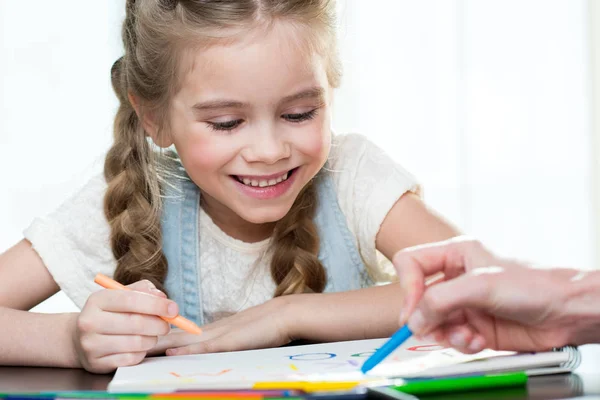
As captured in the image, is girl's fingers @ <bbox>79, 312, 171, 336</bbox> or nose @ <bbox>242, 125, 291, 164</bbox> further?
nose @ <bbox>242, 125, 291, 164</bbox>

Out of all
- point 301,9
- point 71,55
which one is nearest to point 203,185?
point 301,9

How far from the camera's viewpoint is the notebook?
647 mm

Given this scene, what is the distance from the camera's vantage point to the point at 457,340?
2.34 ft

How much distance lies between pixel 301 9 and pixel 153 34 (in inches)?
9.4

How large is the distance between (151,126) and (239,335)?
485 millimetres

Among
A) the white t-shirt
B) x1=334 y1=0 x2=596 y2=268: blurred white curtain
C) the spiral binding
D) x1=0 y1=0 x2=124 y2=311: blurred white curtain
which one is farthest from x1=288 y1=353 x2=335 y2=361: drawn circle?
x1=334 y1=0 x2=596 y2=268: blurred white curtain

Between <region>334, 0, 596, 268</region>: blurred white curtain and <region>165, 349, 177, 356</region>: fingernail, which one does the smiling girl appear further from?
<region>334, 0, 596, 268</region>: blurred white curtain

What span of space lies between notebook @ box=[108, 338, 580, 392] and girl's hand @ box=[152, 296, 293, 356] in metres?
0.05

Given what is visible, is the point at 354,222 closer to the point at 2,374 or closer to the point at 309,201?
the point at 309,201

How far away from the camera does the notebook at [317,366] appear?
2.12ft

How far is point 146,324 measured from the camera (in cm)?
85

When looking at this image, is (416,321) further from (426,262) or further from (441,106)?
(441,106)

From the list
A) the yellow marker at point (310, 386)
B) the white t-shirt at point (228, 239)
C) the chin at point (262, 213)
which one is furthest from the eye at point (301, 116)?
the yellow marker at point (310, 386)

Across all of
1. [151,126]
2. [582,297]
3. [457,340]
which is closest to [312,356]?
[457,340]
